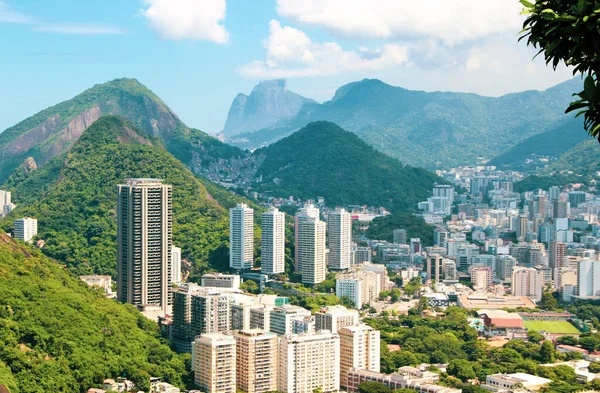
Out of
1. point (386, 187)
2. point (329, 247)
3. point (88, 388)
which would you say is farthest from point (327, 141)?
point (88, 388)

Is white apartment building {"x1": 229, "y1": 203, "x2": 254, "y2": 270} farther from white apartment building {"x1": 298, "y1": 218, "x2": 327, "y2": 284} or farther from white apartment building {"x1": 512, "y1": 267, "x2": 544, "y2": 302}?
white apartment building {"x1": 512, "y1": 267, "x2": 544, "y2": 302}

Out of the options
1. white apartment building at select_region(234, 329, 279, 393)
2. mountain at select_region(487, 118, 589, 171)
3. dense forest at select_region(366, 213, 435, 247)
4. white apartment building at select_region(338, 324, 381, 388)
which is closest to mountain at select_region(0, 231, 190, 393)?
white apartment building at select_region(234, 329, 279, 393)

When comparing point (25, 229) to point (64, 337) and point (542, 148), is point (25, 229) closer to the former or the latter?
point (64, 337)

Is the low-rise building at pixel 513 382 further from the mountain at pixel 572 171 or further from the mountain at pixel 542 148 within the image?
the mountain at pixel 542 148

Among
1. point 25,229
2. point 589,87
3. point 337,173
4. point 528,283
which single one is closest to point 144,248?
point 25,229

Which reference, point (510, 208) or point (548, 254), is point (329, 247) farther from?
point (510, 208)

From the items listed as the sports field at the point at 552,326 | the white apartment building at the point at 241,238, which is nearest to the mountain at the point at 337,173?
the white apartment building at the point at 241,238

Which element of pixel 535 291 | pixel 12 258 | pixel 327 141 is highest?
pixel 327 141
